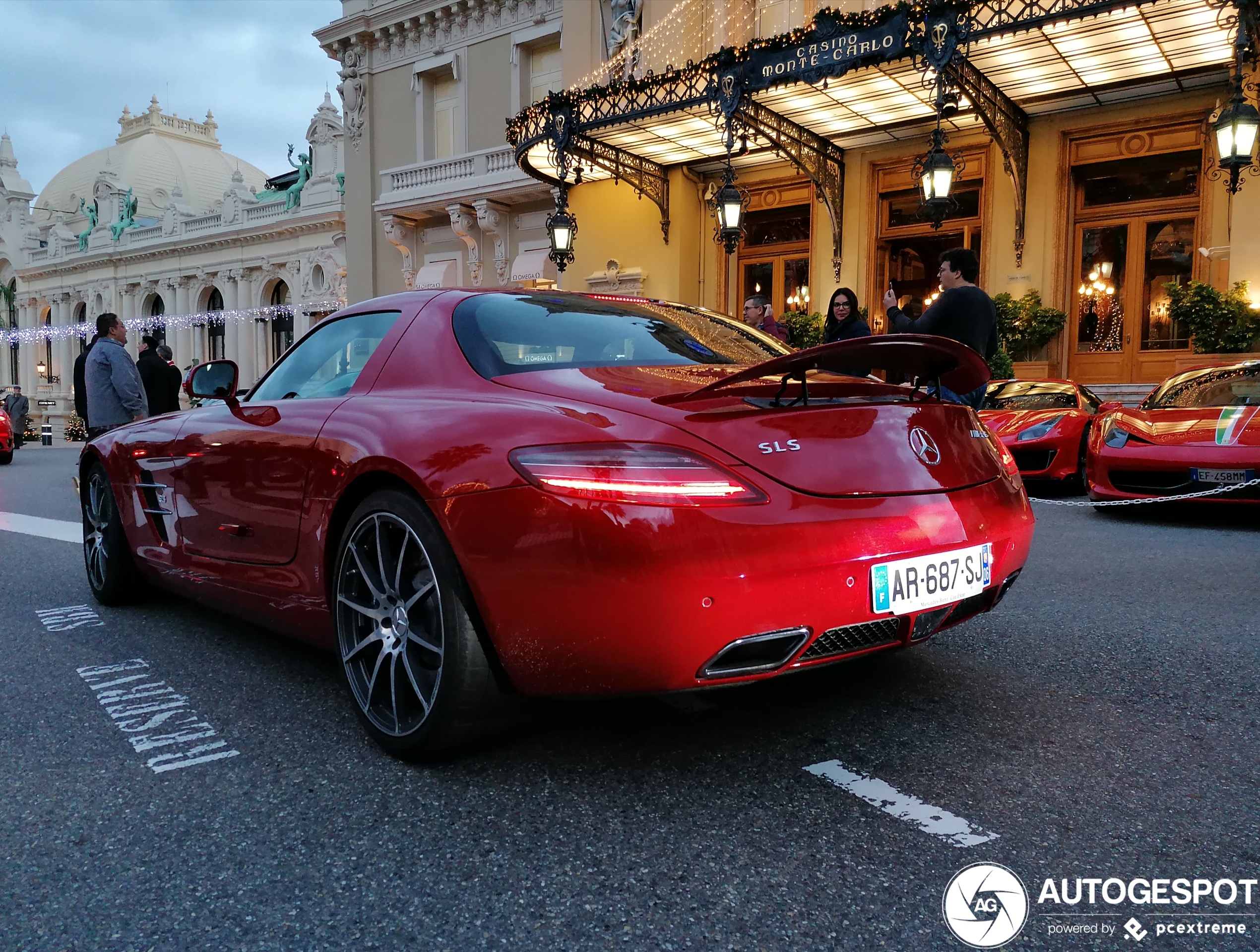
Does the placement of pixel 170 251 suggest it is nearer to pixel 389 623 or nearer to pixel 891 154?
pixel 891 154

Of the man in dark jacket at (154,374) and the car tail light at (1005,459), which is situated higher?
the man in dark jacket at (154,374)

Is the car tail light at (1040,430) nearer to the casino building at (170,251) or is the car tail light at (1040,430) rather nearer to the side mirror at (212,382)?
the side mirror at (212,382)

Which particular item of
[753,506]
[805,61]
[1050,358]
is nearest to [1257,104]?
[1050,358]

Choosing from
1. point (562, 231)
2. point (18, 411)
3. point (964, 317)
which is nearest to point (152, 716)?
point (964, 317)

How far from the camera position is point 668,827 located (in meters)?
1.96

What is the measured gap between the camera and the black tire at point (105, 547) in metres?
4.07

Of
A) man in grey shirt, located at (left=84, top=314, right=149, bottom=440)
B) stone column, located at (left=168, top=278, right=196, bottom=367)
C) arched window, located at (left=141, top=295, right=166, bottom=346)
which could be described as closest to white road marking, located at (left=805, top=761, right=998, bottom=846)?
man in grey shirt, located at (left=84, top=314, right=149, bottom=440)

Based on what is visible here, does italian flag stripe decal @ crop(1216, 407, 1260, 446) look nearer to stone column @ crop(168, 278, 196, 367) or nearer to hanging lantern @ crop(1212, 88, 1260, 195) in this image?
hanging lantern @ crop(1212, 88, 1260, 195)

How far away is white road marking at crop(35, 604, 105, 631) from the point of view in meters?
3.88

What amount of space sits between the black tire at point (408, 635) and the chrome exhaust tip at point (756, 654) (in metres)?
0.56

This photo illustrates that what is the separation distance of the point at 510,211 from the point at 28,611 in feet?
59.5

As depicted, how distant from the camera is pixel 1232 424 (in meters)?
6.52

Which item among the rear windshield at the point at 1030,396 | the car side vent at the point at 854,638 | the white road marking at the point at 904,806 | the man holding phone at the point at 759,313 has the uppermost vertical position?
the man holding phone at the point at 759,313

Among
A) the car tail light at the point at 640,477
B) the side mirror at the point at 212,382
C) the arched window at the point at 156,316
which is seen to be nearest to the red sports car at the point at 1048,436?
the side mirror at the point at 212,382
